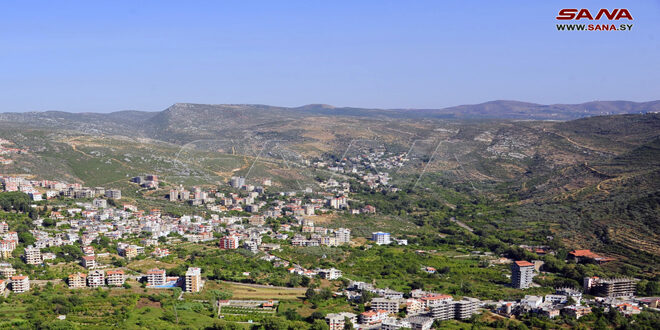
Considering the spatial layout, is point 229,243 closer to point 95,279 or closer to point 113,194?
point 95,279

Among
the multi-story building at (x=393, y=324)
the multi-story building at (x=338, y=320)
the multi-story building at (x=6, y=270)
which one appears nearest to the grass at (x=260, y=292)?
the multi-story building at (x=338, y=320)

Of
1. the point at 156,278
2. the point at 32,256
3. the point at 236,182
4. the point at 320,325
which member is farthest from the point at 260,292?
the point at 236,182

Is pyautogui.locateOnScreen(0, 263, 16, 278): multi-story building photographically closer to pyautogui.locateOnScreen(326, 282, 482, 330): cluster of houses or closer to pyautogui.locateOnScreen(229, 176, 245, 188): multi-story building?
pyautogui.locateOnScreen(326, 282, 482, 330): cluster of houses

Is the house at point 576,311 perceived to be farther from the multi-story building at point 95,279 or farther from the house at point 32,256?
the house at point 32,256

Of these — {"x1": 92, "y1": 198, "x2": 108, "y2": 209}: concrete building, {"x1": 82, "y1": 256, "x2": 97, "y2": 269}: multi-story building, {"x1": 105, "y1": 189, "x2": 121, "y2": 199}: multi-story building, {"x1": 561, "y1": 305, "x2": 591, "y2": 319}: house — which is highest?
{"x1": 105, "y1": 189, "x2": 121, "y2": 199}: multi-story building

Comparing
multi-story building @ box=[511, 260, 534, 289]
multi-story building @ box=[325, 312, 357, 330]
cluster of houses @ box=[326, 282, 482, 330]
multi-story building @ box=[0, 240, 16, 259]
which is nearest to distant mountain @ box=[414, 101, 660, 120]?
multi-story building @ box=[511, 260, 534, 289]

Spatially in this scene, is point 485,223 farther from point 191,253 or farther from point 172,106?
point 172,106

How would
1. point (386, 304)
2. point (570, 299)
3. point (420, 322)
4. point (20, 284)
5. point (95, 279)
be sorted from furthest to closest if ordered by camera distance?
point (95, 279) < point (20, 284) < point (570, 299) < point (386, 304) < point (420, 322)
